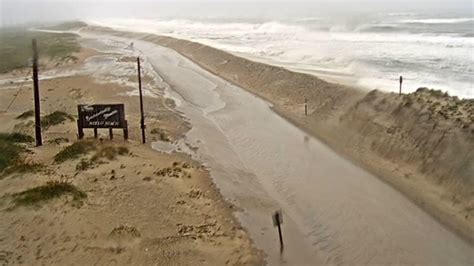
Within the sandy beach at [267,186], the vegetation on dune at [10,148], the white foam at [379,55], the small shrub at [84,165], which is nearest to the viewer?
the sandy beach at [267,186]

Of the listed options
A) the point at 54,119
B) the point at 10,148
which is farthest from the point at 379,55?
the point at 10,148

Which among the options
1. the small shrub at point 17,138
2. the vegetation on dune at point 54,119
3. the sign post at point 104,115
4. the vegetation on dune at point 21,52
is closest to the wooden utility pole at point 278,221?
the sign post at point 104,115

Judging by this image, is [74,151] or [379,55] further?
[379,55]

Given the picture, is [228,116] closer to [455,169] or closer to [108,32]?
[455,169]

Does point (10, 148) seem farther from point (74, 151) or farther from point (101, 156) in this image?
point (101, 156)

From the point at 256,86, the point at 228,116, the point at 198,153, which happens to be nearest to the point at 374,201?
the point at 198,153

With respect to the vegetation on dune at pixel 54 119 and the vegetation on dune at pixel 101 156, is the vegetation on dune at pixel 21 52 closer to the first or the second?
the vegetation on dune at pixel 54 119

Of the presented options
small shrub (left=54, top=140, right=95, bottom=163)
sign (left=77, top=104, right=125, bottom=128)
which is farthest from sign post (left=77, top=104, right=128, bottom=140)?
small shrub (left=54, top=140, right=95, bottom=163)
